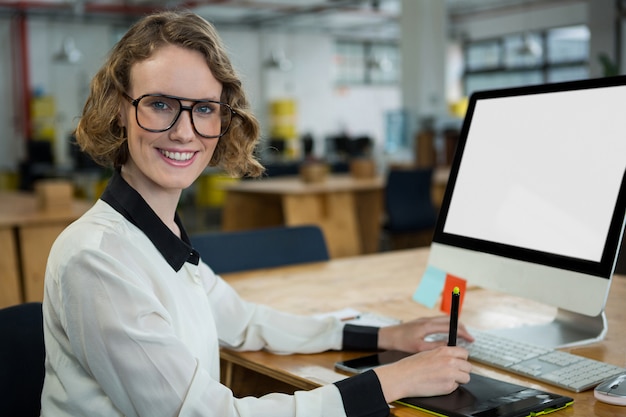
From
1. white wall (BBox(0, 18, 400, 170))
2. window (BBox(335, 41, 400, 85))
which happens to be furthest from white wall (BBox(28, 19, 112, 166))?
window (BBox(335, 41, 400, 85))

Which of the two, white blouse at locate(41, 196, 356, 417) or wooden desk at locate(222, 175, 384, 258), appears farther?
wooden desk at locate(222, 175, 384, 258)

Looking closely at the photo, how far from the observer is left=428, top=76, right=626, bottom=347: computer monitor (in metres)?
1.48

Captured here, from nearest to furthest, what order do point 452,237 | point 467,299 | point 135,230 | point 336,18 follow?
point 135,230
point 452,237
point 467,299
point 336,18

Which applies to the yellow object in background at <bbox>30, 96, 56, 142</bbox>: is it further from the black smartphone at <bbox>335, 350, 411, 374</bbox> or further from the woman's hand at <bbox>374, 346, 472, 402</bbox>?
the woman's hand at <bbox>374, 346, 472, 402</bbox>

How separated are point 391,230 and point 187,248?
4545 mm

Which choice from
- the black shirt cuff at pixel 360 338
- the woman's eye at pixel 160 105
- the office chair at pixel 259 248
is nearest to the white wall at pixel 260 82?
the office chair at pixel 259 248

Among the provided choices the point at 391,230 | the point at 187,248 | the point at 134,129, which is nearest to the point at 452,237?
the point at 187,248

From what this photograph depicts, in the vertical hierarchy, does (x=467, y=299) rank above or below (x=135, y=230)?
below

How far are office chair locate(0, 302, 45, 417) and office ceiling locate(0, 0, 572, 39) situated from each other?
1041 centimetres

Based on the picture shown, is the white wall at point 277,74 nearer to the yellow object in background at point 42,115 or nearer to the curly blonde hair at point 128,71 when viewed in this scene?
the yellow object in background at point 42,115

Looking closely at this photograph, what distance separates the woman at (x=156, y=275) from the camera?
3.84ft

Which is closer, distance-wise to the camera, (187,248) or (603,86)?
(187,248)

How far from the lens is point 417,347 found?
5.17 ft

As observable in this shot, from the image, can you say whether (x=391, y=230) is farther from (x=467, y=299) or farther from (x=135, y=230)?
(x=135, y=230)
